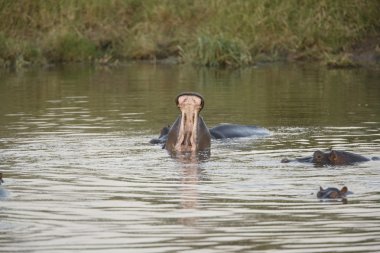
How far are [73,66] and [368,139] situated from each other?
16.8m

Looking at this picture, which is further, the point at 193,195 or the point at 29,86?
the point at 29,86

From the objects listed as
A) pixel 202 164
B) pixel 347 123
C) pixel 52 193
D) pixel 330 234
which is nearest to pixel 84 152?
pixel 202 164

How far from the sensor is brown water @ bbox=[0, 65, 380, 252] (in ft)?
24.5

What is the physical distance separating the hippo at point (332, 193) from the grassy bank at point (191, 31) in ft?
58.9

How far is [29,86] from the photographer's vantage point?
22609mm

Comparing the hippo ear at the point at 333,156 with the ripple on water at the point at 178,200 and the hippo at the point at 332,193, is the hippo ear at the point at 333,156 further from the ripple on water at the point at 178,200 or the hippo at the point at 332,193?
the hippo at the point at 332,193

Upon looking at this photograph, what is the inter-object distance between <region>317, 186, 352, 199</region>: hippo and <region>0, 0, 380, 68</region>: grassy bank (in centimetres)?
1796

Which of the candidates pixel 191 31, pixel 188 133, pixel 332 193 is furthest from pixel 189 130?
pixel 191 31

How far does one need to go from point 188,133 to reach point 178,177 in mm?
1950

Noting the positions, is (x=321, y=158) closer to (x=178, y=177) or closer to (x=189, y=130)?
(x=178, y=177)

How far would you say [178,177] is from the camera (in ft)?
34.4

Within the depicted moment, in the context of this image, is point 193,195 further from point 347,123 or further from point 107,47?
point 107,47

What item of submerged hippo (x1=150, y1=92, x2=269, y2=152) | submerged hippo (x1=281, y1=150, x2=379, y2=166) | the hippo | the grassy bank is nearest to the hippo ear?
submerged hippo (x1=281, y1=150, x2=379, y2=166)

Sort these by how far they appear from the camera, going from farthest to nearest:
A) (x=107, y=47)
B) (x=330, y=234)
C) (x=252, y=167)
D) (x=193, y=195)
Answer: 1. (x=107, y=47)
2. (x=252, y=167)
3. (x=193, y=195)
4. (x=330, y=234)
